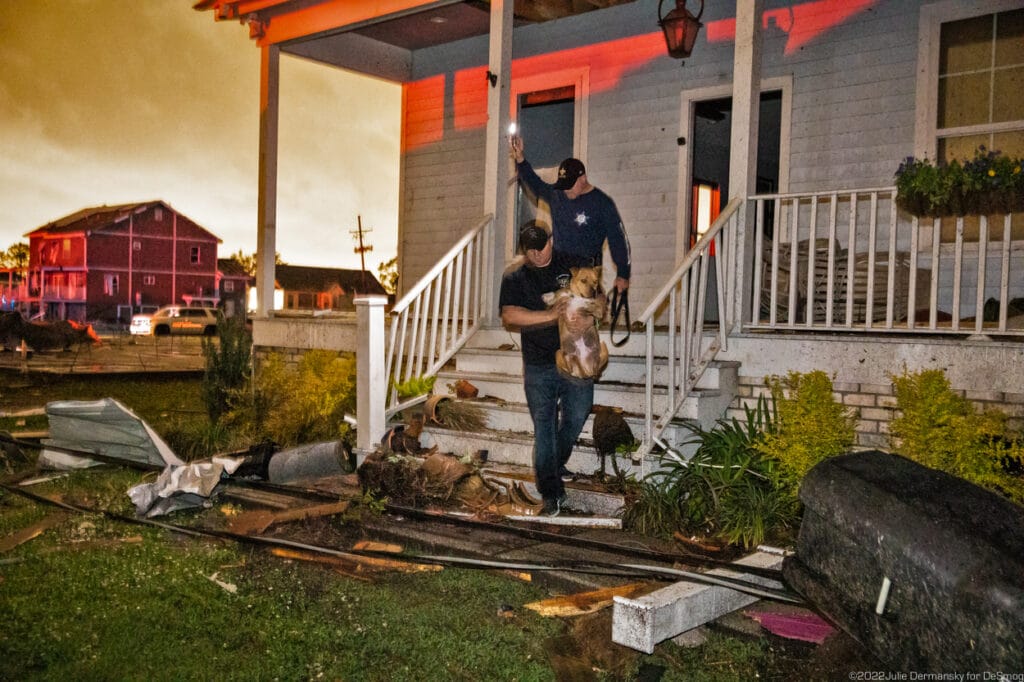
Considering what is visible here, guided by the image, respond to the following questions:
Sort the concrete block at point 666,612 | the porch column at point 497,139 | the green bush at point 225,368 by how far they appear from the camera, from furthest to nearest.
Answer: the green bush at point 225,368 < the porch column at point 497,139 < the concrete block at point 666,612

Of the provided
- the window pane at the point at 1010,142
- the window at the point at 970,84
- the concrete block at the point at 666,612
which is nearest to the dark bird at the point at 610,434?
the concrete block at the point at 666,612

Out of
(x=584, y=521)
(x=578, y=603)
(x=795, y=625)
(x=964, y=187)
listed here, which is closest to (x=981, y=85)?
(x=964, y=187)

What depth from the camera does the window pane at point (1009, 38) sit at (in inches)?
283

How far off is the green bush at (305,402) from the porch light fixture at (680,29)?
4.43 m

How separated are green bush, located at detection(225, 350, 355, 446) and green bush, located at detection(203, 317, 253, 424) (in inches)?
32.3

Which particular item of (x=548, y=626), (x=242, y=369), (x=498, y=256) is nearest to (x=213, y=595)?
(x=548, y=626)

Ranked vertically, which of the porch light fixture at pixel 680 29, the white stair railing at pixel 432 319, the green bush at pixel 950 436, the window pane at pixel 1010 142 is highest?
the porch light fixture at pixel 680 29

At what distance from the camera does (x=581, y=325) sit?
490 centimetres

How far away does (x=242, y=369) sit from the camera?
9.58m

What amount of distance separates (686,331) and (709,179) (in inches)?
187

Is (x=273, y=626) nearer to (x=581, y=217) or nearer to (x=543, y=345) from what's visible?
(x=543, y=345)

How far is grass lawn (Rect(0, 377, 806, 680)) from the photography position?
3268mm

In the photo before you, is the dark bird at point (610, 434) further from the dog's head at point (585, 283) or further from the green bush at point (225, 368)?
the green bush at point (225, 368)

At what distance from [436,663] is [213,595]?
4.57ft
